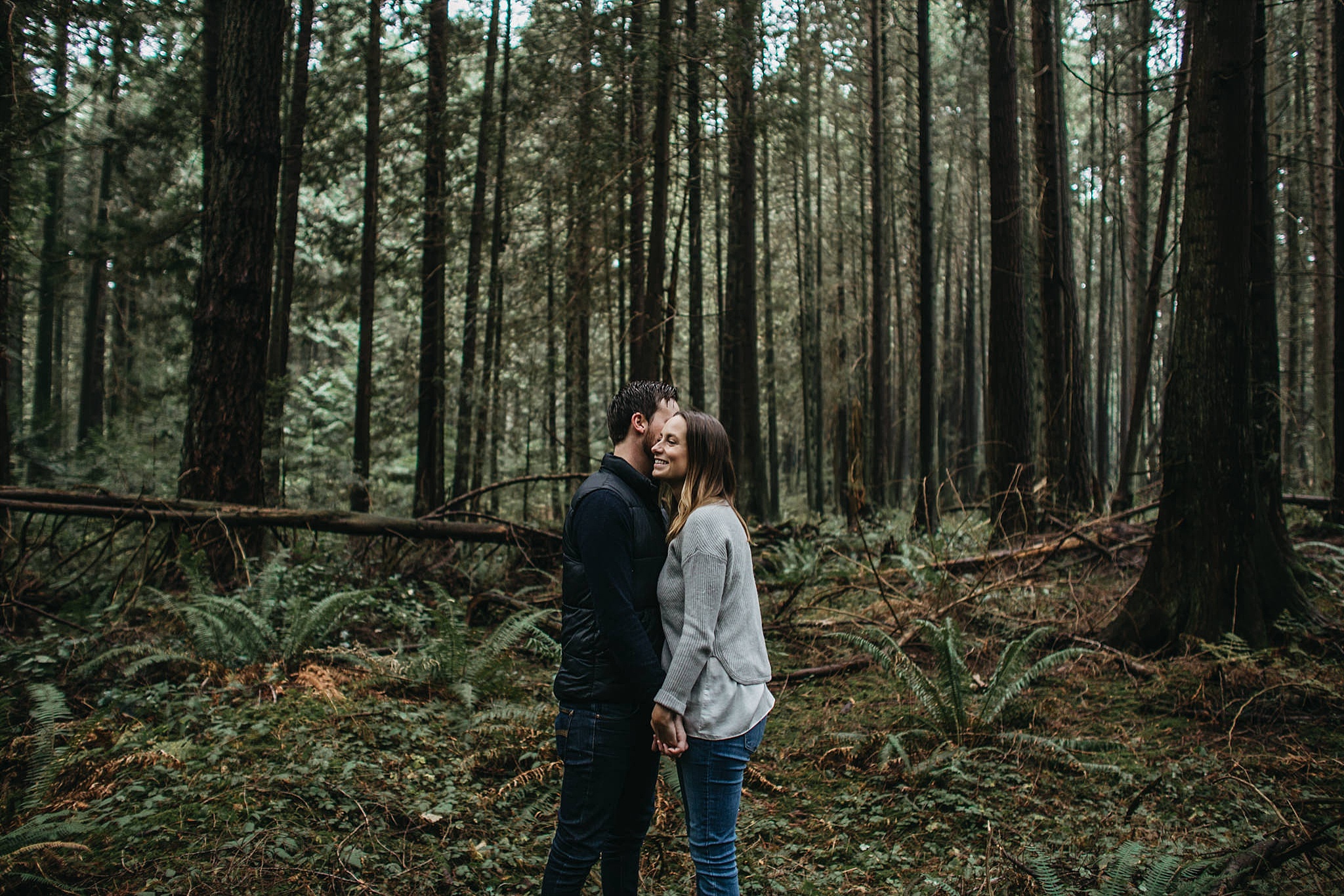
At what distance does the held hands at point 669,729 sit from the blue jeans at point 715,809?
0.24 feet

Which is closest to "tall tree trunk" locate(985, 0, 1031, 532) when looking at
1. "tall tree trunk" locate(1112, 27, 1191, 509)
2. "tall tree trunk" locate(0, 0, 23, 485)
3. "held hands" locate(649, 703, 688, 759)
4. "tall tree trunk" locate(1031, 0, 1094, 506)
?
"tall tree trunk" locate(1031, 0, 1094, 506)

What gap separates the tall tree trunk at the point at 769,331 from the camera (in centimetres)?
2039

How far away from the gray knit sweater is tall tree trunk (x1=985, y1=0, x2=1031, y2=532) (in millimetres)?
8241

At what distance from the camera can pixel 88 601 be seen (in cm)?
611

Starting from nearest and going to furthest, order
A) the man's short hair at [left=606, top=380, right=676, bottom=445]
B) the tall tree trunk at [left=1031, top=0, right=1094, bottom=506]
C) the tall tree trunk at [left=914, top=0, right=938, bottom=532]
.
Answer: the man's short hair at [left=606, top=380, right=676, bottom=445]
the tall tree trunk at [left=1031, top=0, right=1094, bottom=506]
the tall tree trunk at [left=914, top=0, right=938, bottom=532]

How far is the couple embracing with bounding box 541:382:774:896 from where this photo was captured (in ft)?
7.82

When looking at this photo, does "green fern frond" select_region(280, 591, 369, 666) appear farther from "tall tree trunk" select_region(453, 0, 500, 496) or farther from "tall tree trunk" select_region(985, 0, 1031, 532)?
"tall tree trunk" select_region(985, 0, 1031, 532)

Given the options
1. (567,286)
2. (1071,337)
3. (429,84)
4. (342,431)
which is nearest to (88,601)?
(567,286)

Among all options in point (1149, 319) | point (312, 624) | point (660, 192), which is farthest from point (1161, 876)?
point (1149, 319)

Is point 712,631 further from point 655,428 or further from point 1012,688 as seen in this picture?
point 1012,688

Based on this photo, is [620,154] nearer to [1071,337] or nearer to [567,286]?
[567,286]

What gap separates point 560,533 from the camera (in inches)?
335

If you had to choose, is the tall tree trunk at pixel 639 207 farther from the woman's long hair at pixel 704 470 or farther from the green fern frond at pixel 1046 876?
the green fern frond at pixel 1046 876

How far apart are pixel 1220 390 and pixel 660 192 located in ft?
18.6
